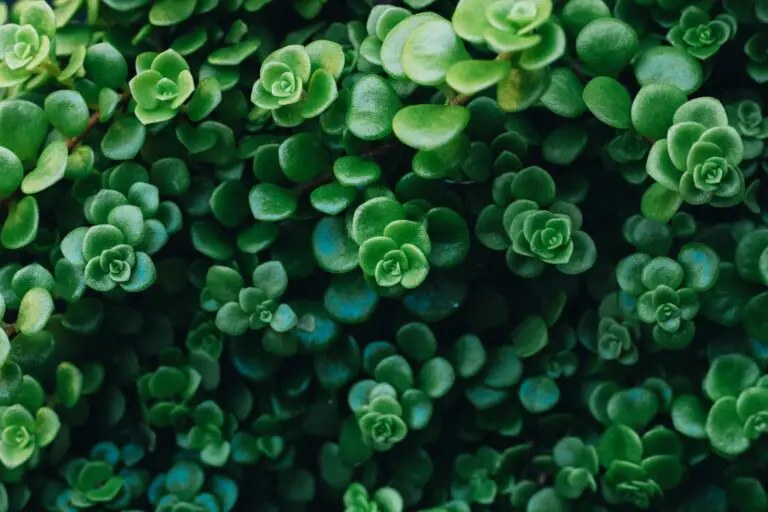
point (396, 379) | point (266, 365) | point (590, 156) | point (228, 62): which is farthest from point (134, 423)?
point (590, 156)

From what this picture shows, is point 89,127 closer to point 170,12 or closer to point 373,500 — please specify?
point 170,12

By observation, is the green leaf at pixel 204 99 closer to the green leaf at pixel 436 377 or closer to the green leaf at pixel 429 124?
the green leaf at pixel 429 124

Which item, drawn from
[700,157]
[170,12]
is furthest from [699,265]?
[170,12]

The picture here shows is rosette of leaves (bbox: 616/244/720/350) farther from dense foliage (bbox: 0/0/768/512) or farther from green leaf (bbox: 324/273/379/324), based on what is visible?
green leaf (bbox: 324/273/379/324)

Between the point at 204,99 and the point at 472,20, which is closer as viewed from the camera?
the point at 472,20

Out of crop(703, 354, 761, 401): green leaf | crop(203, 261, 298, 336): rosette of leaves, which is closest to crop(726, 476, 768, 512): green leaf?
crop(703, 354, 761, 401): green leaf

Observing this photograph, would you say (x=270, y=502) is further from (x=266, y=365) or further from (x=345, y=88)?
(x=345, y=88)

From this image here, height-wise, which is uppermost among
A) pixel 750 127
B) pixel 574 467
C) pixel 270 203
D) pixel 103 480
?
pixel 750 127
